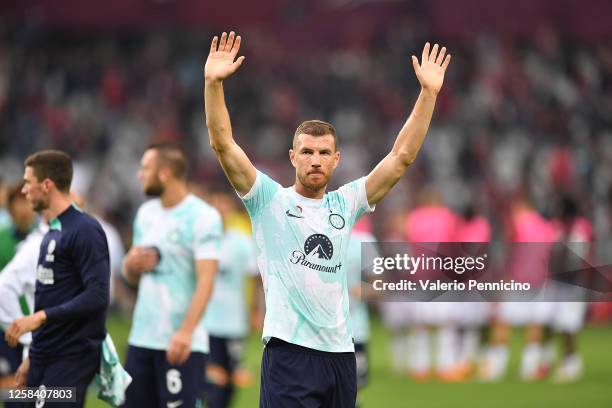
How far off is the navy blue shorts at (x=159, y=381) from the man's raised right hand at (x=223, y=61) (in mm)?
2917

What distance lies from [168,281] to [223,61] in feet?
8.71

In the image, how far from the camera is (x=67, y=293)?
7434mm

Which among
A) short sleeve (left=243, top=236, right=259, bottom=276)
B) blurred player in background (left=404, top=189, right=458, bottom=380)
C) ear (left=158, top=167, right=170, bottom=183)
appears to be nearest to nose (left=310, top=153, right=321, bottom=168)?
ear (left=158, top=167, right=170, bottom=183)

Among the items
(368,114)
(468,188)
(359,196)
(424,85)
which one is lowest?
(359,196)

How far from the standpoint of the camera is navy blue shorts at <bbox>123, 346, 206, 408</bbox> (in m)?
8.64

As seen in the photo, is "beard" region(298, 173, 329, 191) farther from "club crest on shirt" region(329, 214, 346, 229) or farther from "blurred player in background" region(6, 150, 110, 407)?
"blurred player in background" region(6, 150, 110, 407)

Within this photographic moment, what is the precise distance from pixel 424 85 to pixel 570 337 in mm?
10347

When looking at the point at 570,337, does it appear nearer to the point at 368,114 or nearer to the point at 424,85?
the point at 424,85

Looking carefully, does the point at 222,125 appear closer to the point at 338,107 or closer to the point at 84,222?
the point at 84,222

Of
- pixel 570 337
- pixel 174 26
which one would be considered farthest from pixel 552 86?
pixel 570 337

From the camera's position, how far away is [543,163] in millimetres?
25781

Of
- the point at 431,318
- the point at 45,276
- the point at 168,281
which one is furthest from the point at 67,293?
the point at 431,318

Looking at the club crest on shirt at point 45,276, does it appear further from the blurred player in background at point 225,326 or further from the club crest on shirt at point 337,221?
the blurred player in background at point 225,326

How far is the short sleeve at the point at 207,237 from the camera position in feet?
28.7
